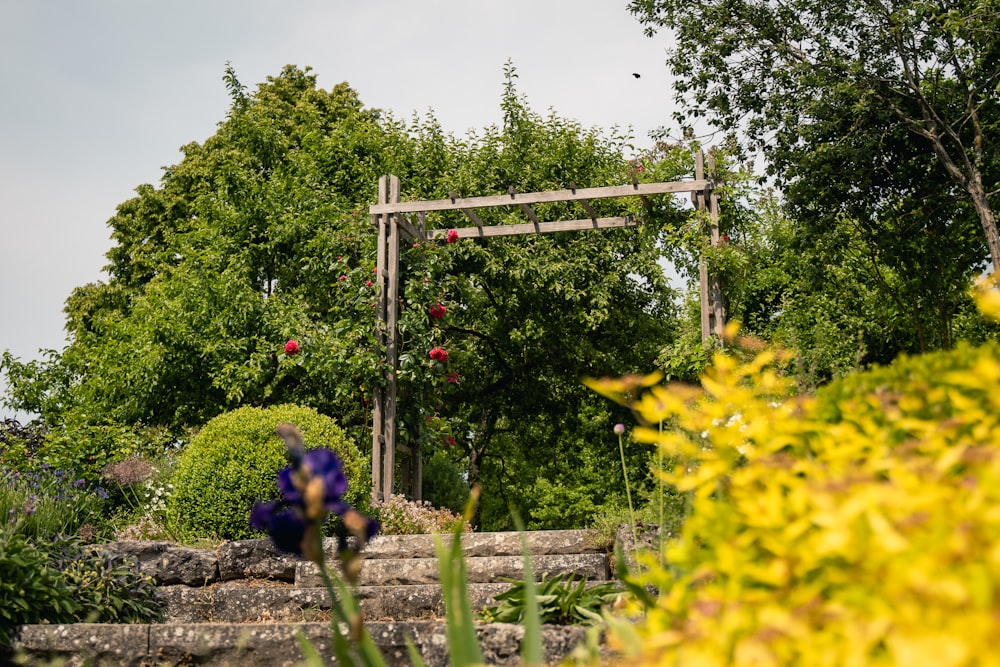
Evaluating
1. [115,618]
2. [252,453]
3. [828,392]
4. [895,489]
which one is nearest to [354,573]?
[895,489]

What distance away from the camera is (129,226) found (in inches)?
692

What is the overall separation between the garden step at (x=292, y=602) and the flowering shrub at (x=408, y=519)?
2111 millimetres

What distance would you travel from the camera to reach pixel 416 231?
9211mm

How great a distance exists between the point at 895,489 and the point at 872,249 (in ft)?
43.4

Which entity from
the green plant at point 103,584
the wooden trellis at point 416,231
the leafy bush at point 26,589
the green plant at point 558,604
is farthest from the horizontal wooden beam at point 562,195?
the green plant at point 558,604

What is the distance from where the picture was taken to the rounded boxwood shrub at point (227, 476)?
19.7 ft

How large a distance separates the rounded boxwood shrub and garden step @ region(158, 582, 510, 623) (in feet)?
2.77

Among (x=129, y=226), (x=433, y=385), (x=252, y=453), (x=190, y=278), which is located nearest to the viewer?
(x=252, y=453)

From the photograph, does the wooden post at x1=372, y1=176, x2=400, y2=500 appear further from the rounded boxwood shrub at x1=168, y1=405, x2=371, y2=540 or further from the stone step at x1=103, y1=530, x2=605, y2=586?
the stone step at x1=103, y1=530, x2=605, y2=586

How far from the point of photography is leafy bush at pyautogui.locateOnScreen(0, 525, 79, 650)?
13.7ft

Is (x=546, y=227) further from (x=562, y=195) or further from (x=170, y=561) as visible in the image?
(x=170, y=561)

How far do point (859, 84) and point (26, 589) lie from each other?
442 inches

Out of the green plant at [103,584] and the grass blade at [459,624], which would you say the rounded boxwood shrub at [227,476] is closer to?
the green plant at [103,584]

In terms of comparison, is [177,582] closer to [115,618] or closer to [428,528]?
[115,618]
